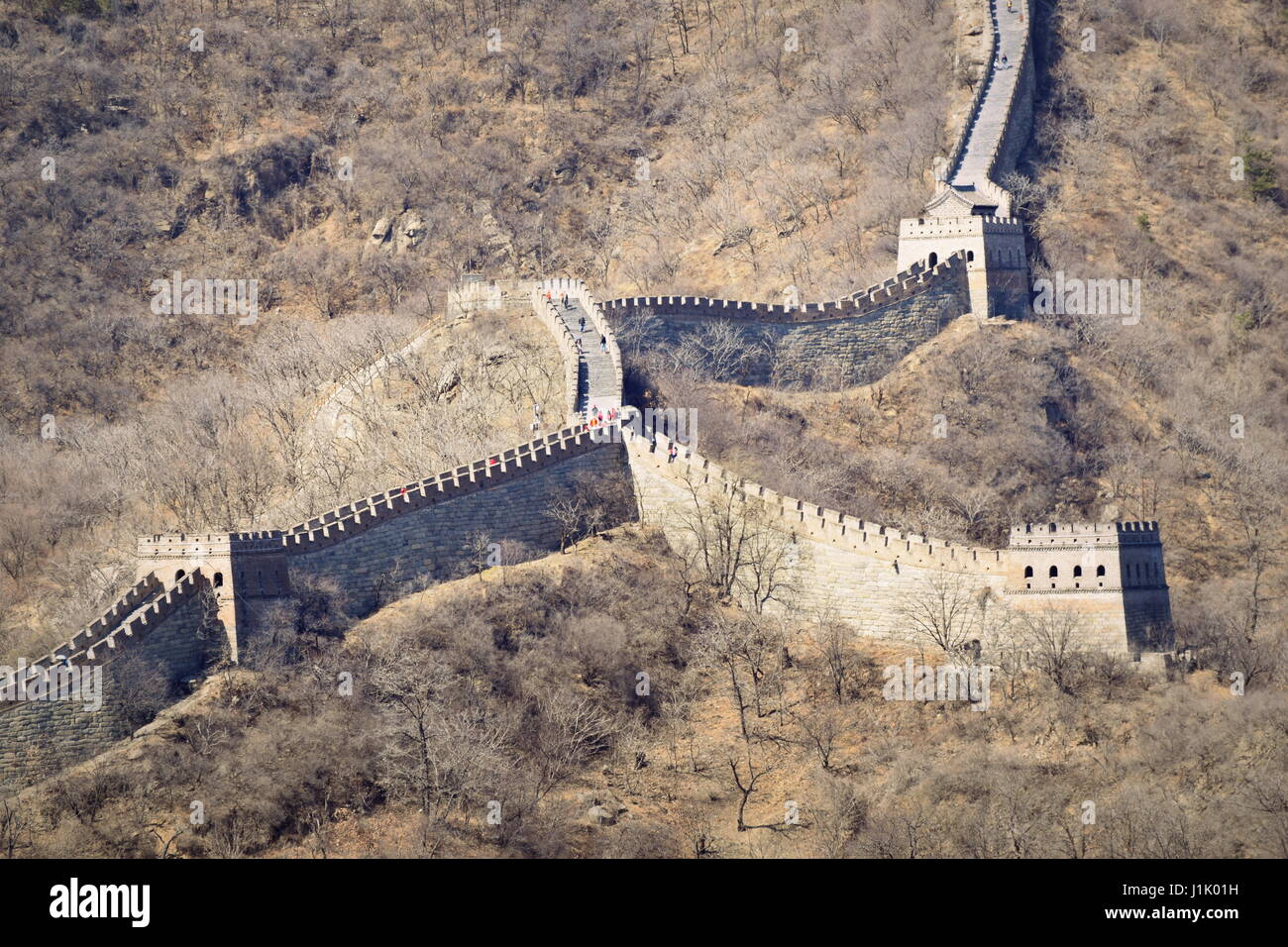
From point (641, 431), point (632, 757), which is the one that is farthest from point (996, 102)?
point (632, 757)

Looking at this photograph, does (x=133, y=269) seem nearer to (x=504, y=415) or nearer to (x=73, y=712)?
(x=504, y=415)

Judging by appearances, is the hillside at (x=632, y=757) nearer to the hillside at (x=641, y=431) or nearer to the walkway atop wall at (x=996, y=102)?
the hillside at (x=641, y=431)

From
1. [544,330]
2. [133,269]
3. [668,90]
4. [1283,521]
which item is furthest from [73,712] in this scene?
[668,90]

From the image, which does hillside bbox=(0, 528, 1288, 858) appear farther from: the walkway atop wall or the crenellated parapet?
the walkway atop wall

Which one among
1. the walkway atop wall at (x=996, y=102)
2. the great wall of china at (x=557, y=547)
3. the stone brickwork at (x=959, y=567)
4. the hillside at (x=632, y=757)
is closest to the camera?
the hillside at (x=632, y=757)

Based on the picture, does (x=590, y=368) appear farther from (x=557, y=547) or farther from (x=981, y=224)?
(x=981, y=224)

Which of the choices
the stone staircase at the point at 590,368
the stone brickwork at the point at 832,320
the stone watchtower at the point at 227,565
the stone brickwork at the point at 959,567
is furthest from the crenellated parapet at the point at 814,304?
the stone watchtower at the point at 227,565
